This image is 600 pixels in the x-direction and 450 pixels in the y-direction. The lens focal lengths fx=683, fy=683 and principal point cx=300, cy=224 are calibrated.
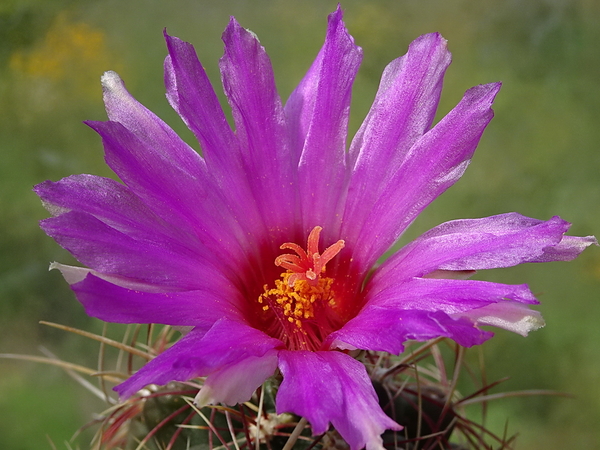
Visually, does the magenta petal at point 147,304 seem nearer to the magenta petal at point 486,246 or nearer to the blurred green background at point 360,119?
the magenta petal at point 486,246

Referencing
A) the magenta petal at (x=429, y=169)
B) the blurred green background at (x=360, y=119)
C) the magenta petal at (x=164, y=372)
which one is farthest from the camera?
the blurred green background at (x=360, y=119)

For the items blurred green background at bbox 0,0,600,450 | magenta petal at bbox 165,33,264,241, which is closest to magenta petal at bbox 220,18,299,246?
magenta petal at bbox 165,33,264,241

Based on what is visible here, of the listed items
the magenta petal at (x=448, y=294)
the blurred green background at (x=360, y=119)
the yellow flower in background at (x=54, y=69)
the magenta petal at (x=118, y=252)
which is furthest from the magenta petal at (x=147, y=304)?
the yellow flower in background at (x=54, y=69)

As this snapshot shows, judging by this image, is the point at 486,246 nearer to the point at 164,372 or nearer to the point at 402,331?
the point at 402,331

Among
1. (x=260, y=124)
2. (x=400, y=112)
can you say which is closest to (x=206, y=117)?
(x=260, y=124)

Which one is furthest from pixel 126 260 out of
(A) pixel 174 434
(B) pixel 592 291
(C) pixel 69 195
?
(B) pixel 592 291

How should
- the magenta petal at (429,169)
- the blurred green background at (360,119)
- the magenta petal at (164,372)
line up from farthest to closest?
Answer: the blurred green background at (360,119), the magenta petal at (429,169), the magenta petal at (164,372)

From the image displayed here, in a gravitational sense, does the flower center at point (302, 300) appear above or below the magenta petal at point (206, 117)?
below
